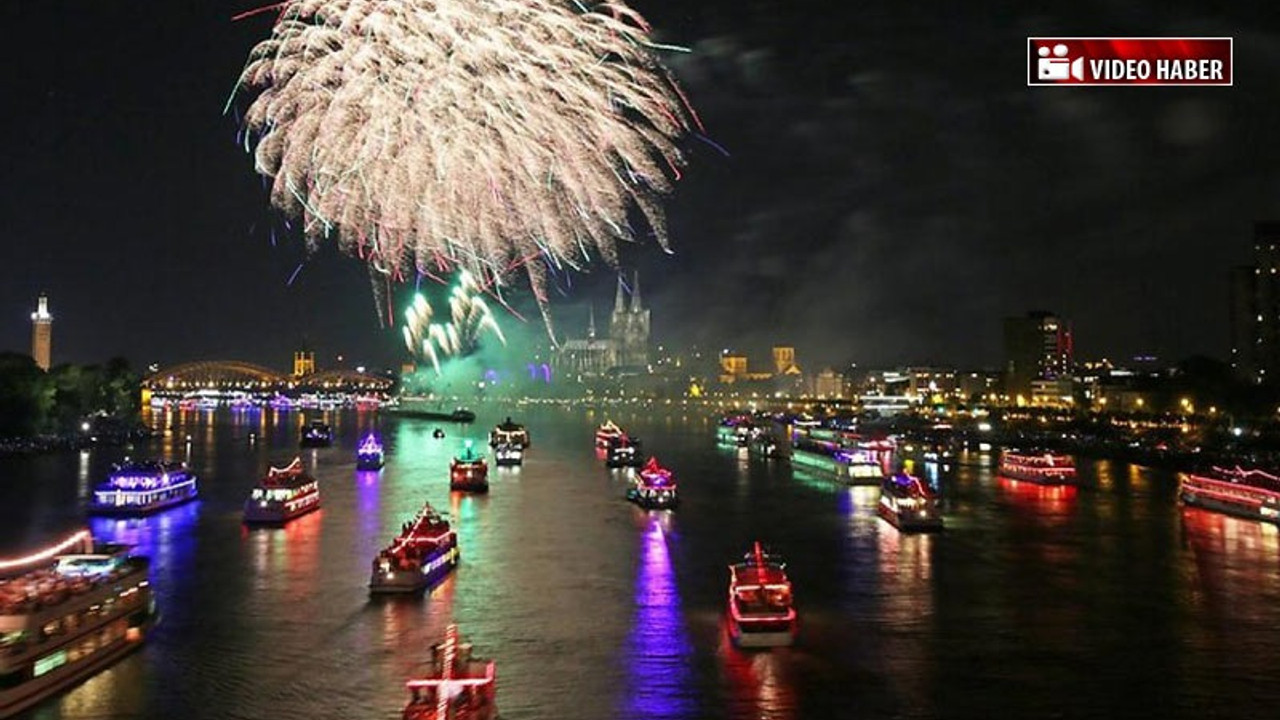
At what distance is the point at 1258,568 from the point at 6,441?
146ft

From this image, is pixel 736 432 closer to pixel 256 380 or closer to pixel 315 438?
pixel 315 438

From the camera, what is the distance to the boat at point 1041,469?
31.4 m

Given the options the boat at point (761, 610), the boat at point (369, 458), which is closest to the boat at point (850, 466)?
the boat at point (369, 458)

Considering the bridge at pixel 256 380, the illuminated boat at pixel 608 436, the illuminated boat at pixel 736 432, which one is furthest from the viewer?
the bridge at pixel 256 380

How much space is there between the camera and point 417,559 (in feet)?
51.0

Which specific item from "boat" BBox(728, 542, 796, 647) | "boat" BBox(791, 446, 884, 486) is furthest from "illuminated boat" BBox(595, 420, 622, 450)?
"boat" BBox(728, 542, 796, 647)

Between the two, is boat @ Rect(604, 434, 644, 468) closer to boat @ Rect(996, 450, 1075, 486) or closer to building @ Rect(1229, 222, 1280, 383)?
boat @ Rect(996, 450, 1075, 486)

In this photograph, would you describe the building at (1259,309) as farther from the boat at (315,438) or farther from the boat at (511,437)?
the boat at (315,438)

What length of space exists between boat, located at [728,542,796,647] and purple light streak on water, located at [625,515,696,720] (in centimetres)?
67

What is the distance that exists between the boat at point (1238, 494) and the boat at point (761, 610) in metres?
14.9

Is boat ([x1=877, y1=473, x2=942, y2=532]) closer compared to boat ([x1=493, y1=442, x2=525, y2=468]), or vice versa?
boat ([x1=877, y1=473, x2=942, y2=532])

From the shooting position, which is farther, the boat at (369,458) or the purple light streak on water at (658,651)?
the boat at (369,458)

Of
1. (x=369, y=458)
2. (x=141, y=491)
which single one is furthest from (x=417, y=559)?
(x=369, y=458)

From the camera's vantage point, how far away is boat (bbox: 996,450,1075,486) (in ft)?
103
